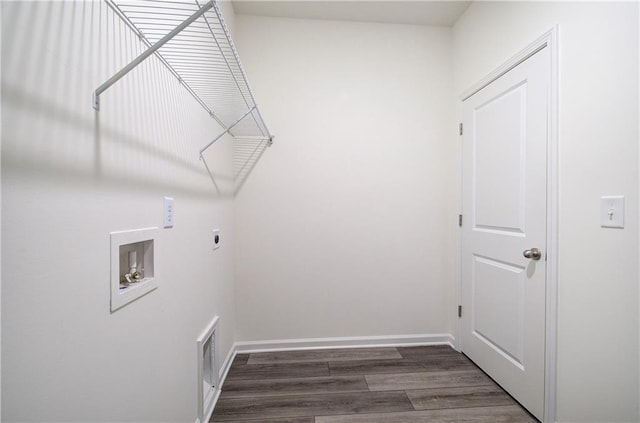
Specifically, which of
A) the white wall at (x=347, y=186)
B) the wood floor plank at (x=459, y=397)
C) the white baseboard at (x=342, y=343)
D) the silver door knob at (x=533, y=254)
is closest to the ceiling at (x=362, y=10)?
the white wall at (x=347, y=186)

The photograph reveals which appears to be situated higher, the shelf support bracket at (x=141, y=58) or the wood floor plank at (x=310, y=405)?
the shelf support bracket at (x=141, y=58)

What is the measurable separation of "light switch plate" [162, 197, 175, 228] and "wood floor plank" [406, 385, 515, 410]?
167 cm

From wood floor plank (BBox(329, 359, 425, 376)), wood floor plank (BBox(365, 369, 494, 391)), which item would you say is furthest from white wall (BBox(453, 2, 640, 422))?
wood floor plank (BBox(329, 359, 425, 376))

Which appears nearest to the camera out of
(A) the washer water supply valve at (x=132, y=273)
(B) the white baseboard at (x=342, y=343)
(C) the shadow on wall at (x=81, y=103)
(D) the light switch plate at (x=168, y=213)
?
(C) the shadow on wall at (x=81, y=103)

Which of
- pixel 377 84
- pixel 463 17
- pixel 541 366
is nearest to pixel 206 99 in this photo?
pixel 377 84

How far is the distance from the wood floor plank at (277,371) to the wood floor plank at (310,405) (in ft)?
0.69

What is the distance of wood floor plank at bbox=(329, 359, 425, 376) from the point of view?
187 cm

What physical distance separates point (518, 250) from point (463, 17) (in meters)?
1.85

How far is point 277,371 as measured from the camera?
1.88 meters

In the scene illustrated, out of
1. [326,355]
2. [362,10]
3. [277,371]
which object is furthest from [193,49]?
[326,355]

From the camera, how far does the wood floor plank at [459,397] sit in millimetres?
1561

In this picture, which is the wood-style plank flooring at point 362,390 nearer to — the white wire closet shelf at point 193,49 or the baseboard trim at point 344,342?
the baseboard trim at point 344,342

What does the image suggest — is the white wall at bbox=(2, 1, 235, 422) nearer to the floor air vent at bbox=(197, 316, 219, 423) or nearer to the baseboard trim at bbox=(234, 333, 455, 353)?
the floor air vent at bbox=(197, 316, 219, 423)

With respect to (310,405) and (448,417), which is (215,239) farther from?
(448,417)
